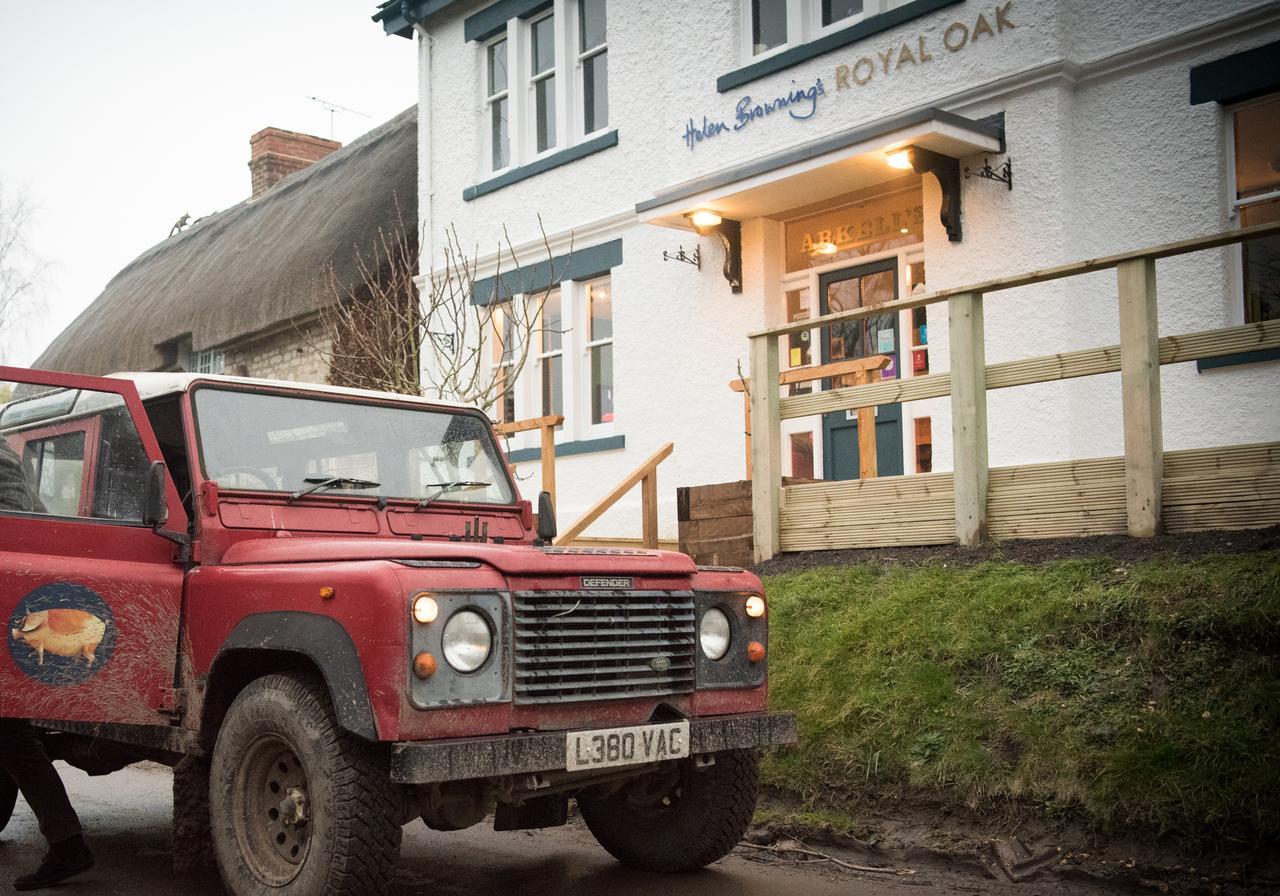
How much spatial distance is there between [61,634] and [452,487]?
5.85ft

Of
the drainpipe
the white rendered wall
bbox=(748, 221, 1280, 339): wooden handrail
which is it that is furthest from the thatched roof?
bbox=(748, 221, 1280, 339): wooden handrail

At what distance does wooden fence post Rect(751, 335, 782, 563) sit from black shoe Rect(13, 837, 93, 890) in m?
4.98

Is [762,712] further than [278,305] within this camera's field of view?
No

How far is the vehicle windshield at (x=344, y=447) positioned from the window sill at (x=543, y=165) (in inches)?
323

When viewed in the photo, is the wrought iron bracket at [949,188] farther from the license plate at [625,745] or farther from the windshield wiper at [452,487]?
the license plate at [625,745]

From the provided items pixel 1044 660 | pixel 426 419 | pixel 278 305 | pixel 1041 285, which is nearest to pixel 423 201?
pixel 278 305

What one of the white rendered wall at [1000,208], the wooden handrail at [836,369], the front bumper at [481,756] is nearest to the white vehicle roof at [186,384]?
the front bumper at [481,756]

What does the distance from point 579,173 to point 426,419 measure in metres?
8.63

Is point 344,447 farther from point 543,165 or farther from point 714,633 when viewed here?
point 543,165

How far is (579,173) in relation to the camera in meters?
14.6

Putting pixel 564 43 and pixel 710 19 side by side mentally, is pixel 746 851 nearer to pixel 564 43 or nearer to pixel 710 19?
pixel 710 19

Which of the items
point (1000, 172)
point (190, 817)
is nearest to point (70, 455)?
point (190, 817)

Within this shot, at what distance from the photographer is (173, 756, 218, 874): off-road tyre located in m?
5.50

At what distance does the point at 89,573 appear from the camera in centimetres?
543
